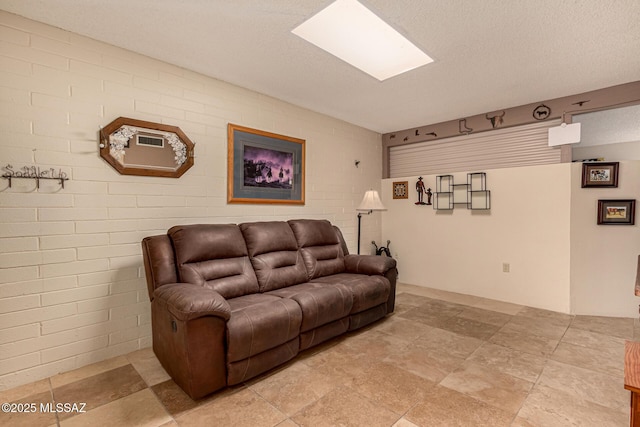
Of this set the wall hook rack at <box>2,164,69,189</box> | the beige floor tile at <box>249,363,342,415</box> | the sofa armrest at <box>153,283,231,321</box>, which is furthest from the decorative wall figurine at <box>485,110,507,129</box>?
the wall hook rack at <box>2,164,69,189</box>

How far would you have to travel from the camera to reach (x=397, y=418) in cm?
170

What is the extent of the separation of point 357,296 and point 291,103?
98.2 inches

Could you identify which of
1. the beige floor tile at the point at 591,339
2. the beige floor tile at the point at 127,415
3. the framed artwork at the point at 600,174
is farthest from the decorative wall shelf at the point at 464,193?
the beige floor tile at the point at 127,415

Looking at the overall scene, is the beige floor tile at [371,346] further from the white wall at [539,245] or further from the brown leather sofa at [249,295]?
the white wall at [539,245]

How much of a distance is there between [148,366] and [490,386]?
247 cm

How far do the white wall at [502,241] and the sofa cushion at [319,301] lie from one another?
7.82ft

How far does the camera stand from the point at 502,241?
396cm

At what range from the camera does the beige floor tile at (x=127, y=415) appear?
167 cm

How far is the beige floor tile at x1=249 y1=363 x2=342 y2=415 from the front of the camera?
6.06 ft

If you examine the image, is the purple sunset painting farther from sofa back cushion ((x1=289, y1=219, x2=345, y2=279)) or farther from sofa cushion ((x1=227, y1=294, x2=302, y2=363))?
sofa cushion ((x1=227, y1=294, x2=302, y2=363))

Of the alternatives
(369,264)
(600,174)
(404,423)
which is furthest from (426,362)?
(600,174)

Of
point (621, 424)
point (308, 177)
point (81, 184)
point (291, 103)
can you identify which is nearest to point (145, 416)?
point (81, 184)

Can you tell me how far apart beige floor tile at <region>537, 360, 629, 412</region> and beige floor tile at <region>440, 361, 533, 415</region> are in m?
0.20

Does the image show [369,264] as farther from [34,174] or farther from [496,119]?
[34,174]
